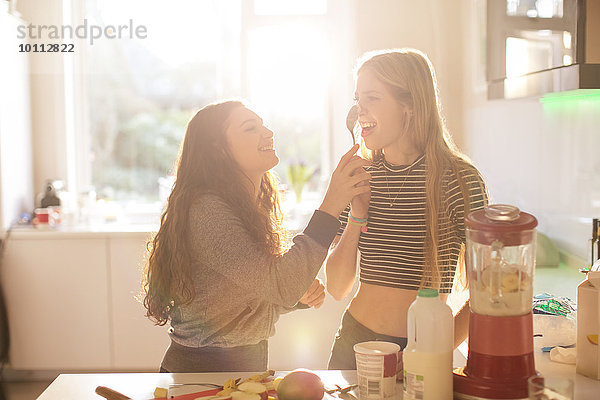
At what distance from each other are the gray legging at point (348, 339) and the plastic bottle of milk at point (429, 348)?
1.49 ft

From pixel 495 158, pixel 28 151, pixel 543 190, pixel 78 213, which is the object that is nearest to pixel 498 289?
pixel 543 190

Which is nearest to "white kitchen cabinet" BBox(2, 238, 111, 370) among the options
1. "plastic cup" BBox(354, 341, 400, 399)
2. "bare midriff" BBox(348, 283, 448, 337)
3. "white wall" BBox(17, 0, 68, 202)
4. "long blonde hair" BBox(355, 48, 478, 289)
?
"white wall" BBox(17, 0, 68, 202)

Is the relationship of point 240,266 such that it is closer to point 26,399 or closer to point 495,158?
point 495,158

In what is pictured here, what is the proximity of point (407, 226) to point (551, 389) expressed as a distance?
65 centimetres

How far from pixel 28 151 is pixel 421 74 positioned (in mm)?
2765

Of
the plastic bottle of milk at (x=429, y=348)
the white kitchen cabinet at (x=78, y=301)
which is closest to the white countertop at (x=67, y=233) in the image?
the white kitchen cabinet at (x=78, y=301)

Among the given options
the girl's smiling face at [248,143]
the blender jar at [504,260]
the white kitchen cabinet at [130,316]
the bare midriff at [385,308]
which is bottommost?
the white kitchen cabinet at [130,316]

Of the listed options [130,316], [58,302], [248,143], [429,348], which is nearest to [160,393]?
[429,348]

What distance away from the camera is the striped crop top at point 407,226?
170 centimetres

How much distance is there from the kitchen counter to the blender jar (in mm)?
249

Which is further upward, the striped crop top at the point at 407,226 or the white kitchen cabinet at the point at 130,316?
the striped crop top at the point at 407,226

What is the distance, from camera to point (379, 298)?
178 cm

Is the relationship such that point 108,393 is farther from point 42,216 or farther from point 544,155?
point 42,216

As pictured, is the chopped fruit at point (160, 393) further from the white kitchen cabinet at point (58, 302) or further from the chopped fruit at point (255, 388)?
the white kitchen cabinet at point (58, 302)
